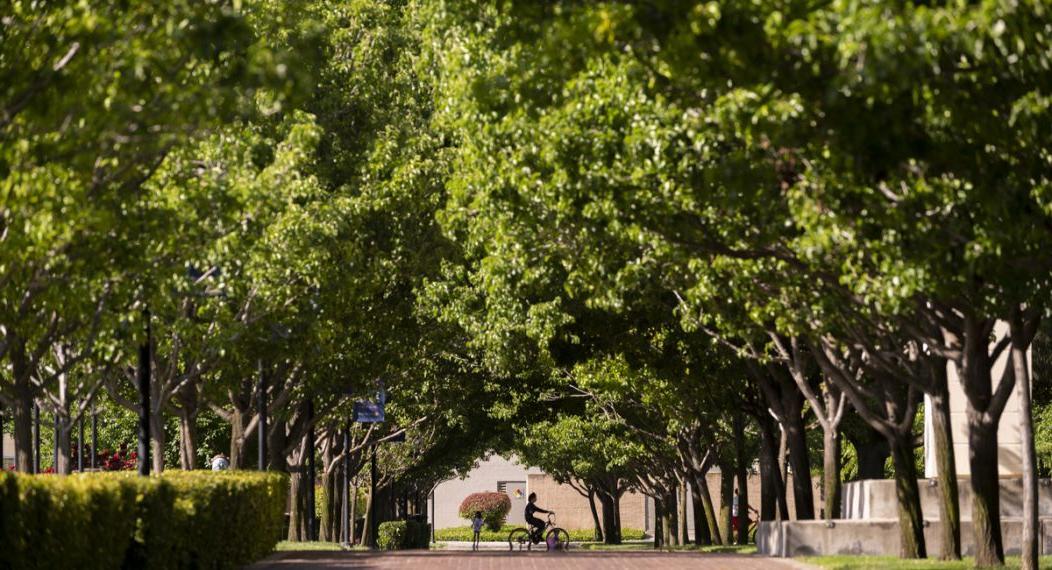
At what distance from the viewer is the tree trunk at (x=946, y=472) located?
22.0 m

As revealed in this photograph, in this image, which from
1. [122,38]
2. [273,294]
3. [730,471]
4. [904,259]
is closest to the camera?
[122,38]

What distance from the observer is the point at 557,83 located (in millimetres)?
13992

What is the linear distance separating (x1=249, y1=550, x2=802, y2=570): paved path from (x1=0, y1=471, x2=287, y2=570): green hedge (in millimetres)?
1267

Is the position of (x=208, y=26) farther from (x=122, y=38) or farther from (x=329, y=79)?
(x=329, y=79)

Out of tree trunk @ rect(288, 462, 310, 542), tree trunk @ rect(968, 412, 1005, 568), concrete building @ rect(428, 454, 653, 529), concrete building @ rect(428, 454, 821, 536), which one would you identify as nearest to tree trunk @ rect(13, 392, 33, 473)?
tree trunk @ rect(968, 412, 1005, 568)

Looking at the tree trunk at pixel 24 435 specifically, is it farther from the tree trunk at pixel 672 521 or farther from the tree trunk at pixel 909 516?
the tree trunk at pixel 672 521

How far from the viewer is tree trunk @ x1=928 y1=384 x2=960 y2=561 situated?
22.0 meters

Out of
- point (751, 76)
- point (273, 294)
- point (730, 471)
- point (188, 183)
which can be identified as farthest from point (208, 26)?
point (730, 471)

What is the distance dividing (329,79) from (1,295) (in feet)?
43.8

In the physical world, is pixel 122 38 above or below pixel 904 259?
above

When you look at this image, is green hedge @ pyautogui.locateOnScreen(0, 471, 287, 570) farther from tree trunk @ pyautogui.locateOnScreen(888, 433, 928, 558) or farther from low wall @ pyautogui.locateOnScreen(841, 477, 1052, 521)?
low wall @ pyautogui.locateOnScreen(841, 477, 1052, 521)

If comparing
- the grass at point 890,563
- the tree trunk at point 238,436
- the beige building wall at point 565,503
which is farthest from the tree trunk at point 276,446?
the beige building wall at point 565,503

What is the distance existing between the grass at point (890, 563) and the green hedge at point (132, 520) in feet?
23.9

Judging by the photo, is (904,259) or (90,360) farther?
(90,360)
